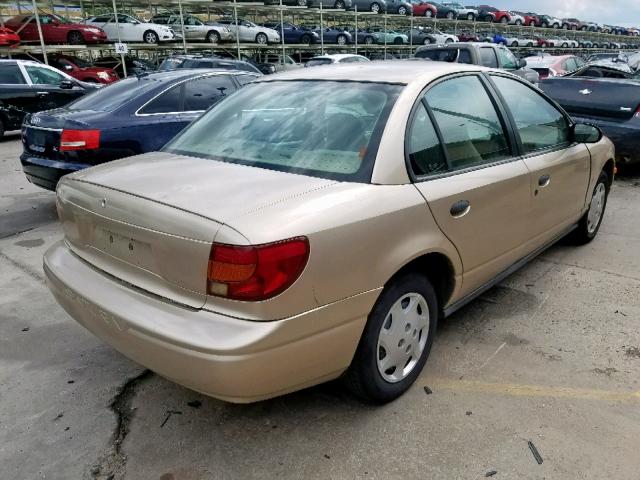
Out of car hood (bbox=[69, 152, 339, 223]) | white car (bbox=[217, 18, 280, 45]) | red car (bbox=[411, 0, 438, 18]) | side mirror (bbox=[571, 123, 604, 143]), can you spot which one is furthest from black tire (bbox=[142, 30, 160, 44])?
car hood (bbox=[69, 152, 339, 223])

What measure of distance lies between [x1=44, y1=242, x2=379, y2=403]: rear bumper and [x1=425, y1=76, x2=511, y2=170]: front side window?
1.07 meters

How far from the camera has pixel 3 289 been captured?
13.5 ft

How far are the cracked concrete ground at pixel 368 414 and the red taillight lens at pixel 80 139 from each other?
2.14m

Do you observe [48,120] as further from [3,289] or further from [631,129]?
[631,129]

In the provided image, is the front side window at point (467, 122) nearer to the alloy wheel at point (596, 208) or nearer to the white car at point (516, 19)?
the alloy wheel at point (596, 208)

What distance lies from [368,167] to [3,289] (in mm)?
3204

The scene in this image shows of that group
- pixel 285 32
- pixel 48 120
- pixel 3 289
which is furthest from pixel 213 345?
pixel 285 32

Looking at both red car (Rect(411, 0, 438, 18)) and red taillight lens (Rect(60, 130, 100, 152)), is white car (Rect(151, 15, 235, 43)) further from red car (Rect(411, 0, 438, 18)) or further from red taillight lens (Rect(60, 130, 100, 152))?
red taillight lens (Rect(60, 130, 100, 152))

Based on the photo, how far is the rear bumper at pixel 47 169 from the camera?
5.46m

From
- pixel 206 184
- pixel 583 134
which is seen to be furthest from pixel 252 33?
pixel 206 184

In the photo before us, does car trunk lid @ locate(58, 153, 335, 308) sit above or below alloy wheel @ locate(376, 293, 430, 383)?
above

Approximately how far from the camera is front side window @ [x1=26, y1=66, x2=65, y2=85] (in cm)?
1164

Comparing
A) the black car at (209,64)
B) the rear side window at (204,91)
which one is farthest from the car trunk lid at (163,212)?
the black car at (209,64)

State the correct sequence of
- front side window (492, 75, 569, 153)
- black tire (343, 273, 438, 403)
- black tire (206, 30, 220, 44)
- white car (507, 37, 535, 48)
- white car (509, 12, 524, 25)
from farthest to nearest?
1. white car (509, 12, 524, 25)
2. white car (507, 37, 535, 48)
3. black tire (206, 30, 220, 44)
4. front side window (492, 75, 569, 153)
5. black tire (343, 273, 438, 403)
